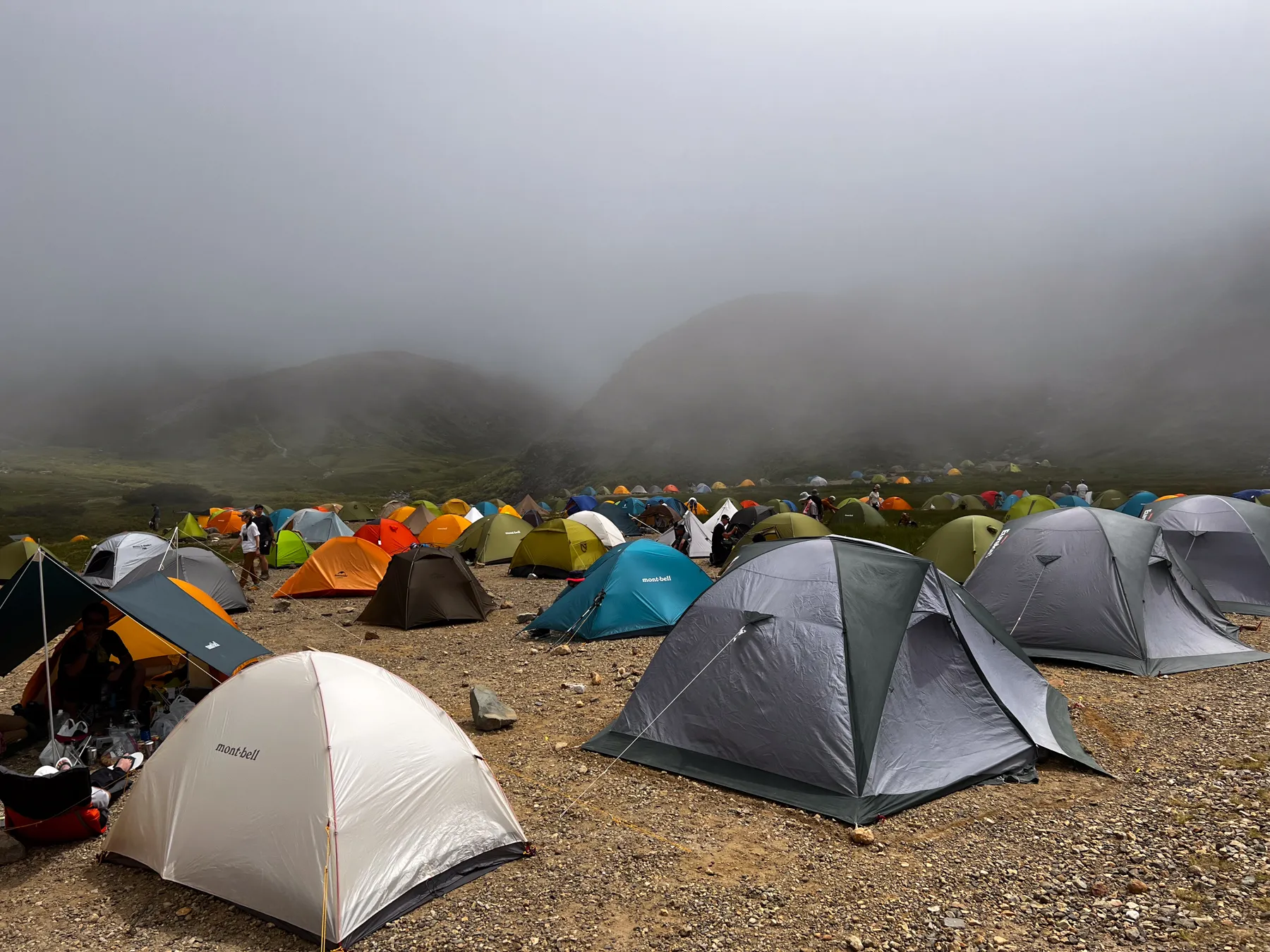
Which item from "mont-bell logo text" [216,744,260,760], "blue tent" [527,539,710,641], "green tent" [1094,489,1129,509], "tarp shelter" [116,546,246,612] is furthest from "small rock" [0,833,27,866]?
"green tent" [1094,489,1129,509]

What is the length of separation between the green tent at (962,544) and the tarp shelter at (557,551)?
11.3 metres

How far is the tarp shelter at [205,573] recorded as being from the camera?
67.6ft

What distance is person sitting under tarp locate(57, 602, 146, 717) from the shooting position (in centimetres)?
987

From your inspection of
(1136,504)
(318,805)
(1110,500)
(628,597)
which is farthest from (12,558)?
(1110,500)

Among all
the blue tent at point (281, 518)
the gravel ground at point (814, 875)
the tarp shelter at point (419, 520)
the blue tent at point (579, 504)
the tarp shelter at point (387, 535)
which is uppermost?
the gravel ground at point (814, 875)

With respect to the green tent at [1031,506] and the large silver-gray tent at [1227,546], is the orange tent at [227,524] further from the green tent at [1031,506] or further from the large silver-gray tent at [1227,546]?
the large silver-gray tent at [1227,546]

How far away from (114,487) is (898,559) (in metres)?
186

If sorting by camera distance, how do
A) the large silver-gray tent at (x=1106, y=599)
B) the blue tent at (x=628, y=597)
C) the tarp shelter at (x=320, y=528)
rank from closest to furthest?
the large silver-gray tent at (x=1106, y=599) < the blue tent at (x=628, y=597) < the tarp shelter at (x=320, y=528)

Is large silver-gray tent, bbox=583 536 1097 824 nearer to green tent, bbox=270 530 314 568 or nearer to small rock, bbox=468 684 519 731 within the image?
small rock, bbox=468 684 519 731

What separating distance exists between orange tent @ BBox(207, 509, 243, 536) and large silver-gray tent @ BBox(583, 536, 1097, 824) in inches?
2087

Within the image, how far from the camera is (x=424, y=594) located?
1841cm

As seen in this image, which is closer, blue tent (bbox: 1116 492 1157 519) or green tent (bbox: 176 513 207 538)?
blue tent (bbox: 1116 492 1157 519)

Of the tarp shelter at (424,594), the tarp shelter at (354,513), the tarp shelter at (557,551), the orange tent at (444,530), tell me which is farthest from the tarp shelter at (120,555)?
the tarp shelter at (354,513)

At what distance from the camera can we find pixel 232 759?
6.64 m
